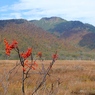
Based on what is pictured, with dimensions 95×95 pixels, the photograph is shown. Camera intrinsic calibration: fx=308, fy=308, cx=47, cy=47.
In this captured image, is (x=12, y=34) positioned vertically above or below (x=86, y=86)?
below

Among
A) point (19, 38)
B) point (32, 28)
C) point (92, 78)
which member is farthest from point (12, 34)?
point (92, 78)

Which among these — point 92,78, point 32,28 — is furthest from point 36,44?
point 92,78

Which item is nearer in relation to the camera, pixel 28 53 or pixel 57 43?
pixel 28 53

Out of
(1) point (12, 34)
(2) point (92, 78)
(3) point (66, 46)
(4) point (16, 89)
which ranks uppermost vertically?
(4) point (16, 89)

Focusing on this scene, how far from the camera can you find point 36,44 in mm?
150625

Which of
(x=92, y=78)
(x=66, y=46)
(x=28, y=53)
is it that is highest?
(x=28, y=53)

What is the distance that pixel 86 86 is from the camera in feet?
50.7

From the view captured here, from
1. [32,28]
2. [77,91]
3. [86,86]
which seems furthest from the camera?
[32,28]

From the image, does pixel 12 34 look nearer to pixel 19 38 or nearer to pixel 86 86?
pixel 19 38

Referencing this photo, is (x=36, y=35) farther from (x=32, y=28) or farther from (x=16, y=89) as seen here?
(x=16, y=89)

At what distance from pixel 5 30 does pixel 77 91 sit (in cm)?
14930

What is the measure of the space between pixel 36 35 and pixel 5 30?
22.2 metres

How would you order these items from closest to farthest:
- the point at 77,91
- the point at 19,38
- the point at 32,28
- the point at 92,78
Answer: the point at 77,91, the point at 92,78, the point at 19,38, the point at 32,28

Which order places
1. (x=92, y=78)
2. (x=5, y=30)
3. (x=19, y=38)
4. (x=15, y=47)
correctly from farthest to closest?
(x=5, y=30), (x=19, y=38), (x=92, y=78), (x=15, y=47)
